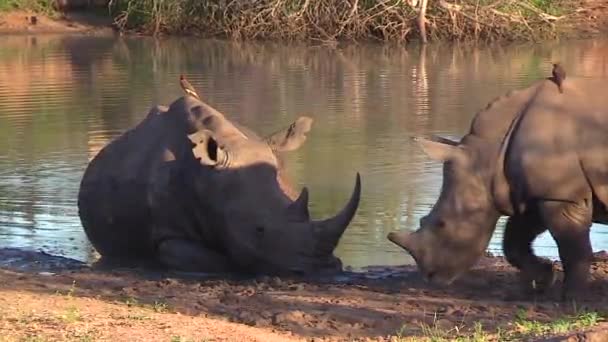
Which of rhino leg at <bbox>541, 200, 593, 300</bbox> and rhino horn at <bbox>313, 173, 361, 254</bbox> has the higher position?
rhino leg at <bbox>541, 200, 593, 300</bbox>

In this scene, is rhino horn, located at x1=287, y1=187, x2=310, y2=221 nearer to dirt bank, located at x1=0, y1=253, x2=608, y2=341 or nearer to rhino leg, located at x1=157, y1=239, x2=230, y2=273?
dirt bank, located at x1=0, y1=253, x2=608, y2=341

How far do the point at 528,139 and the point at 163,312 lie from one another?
92.6 inches

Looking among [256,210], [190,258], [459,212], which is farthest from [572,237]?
[190,258]

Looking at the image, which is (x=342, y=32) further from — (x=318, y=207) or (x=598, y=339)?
(x=598, y=339)

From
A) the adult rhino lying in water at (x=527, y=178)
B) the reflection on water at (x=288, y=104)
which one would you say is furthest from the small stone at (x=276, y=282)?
the reflection on water at (x=288, y=104)

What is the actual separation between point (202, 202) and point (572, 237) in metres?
2.93

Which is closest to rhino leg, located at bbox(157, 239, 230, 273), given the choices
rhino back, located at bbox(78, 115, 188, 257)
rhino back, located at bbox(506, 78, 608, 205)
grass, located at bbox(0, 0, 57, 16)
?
rhino back, located at bbox(78, 115, 188, 257)

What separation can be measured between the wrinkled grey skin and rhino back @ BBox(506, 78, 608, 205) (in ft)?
5.24

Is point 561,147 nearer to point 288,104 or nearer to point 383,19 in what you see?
point 288,104

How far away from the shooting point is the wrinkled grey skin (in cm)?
937

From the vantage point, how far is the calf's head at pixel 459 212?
833 cm

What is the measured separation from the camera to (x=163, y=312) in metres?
7.67

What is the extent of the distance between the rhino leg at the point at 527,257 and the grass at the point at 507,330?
1193 mm

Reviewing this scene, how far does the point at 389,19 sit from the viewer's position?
33.2 metres
